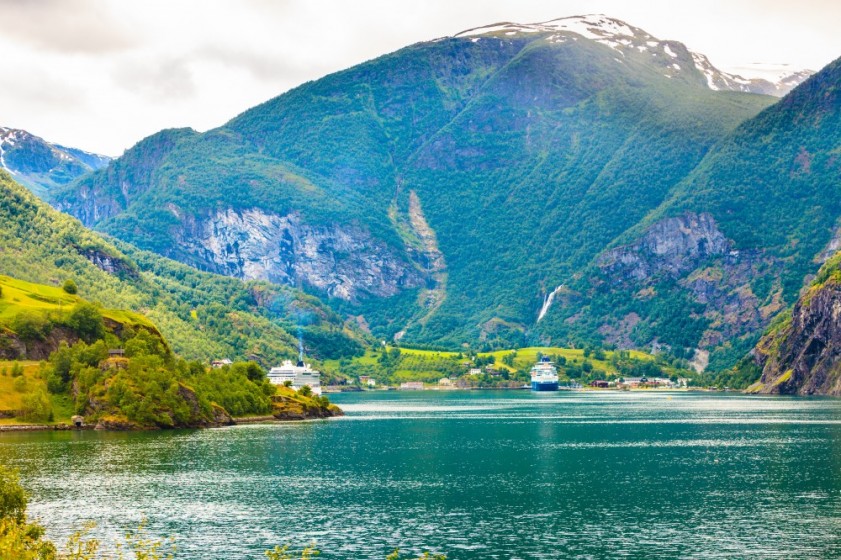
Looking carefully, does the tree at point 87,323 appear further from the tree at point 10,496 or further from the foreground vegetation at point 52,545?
the tree at point 10,496

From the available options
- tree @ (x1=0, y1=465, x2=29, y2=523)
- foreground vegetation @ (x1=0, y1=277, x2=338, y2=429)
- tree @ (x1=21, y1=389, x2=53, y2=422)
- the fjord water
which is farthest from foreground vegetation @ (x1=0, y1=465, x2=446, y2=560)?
foreground vegetation @ (x1=0, y1=277, x2=338, y2=429)

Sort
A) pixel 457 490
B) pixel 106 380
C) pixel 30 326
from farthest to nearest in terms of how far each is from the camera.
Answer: pixel 30 326
pixel 106 380
pixel 457 490

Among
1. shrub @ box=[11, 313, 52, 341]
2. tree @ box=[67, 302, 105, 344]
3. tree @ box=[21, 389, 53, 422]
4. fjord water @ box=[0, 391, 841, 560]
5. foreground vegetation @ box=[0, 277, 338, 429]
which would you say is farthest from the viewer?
tree @ box=[67, 302, 105, 344]

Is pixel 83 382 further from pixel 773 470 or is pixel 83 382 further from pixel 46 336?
pixel 773 470

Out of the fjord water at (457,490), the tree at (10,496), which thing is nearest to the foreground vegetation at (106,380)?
the fjord water at (457,490)

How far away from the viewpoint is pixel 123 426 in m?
156

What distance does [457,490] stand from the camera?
9750 centimetres

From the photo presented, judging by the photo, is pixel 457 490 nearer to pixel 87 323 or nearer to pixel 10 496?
pixel 10 496

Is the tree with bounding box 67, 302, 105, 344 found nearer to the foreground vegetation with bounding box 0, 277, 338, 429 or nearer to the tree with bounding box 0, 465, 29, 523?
the foreground vegetation with bounding box 0, 277, 338, 429

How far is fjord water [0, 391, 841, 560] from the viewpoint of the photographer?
73375mm

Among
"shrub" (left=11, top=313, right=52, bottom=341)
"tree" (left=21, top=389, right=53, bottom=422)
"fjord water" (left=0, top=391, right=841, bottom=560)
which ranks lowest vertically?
"fjord water" (left=0, top=391, right=841, bottom=560)

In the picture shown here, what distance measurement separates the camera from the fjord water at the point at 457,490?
73.4 meters

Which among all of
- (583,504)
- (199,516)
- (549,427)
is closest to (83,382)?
(549,427)

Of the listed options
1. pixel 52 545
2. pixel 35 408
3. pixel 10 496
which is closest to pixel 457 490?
pixel 10 496
